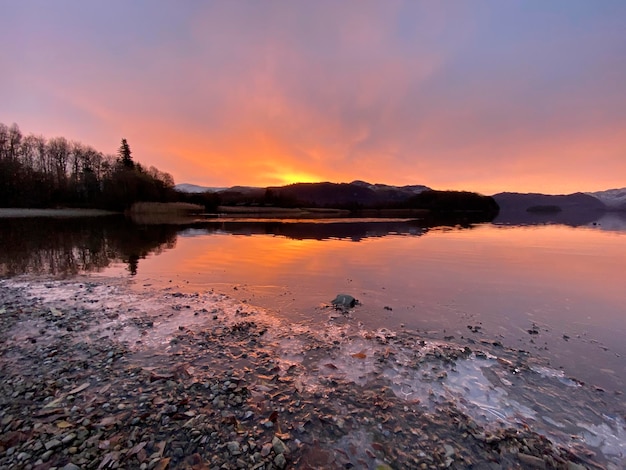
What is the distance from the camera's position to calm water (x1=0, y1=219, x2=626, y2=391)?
8.13 m

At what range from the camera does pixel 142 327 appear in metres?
7.94

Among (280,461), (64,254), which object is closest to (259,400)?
(280,461)

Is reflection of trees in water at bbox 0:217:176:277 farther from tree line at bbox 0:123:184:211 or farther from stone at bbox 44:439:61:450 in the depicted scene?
tree line at bbox 0:123:184:211

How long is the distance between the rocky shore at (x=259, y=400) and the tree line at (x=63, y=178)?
274 ft

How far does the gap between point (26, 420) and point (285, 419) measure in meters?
3.82

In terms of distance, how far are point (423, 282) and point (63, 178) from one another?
335 ft

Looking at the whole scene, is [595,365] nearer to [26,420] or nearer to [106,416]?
[106,416]

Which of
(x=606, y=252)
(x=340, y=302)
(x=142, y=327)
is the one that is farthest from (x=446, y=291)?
(x=606, y=252)

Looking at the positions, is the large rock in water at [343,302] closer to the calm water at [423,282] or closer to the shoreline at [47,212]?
the calm water at [423,282]

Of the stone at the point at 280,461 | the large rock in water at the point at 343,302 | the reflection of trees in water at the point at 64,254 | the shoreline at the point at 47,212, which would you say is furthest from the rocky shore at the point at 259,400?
the shoreline at the point at 47,212

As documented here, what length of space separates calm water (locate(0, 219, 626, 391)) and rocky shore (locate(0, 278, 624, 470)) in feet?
4.73

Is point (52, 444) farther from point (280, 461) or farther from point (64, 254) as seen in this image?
point (64, 254)

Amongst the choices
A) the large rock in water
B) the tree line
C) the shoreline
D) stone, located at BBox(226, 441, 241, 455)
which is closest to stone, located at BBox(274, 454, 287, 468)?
stone, located at BBox(226, 441, 241, 455)

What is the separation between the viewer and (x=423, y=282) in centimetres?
1364
